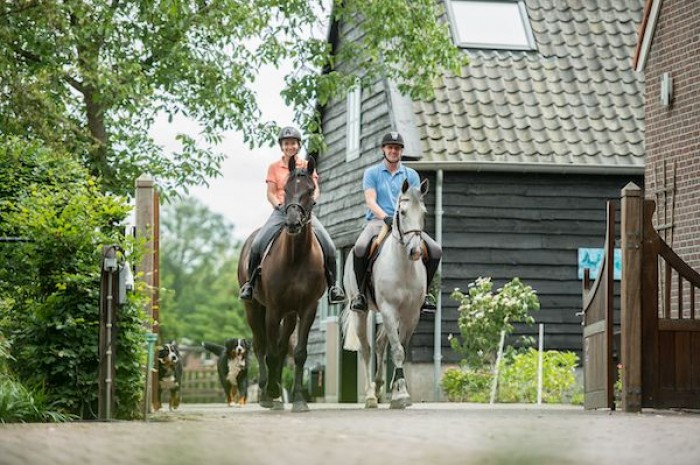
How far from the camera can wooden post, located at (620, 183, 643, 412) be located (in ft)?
45.1

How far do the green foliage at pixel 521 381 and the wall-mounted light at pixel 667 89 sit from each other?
441 centimetres

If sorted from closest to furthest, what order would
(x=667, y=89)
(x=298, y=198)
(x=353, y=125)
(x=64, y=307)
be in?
1. (x=64, y=307)
2. (x=298, y=198)
3. (x=667, y=89)
4. (x=353, y=125)

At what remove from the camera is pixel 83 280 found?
40.1ft

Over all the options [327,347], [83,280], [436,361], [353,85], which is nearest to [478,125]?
[353,85]

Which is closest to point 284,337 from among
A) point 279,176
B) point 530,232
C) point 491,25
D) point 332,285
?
point 332,285

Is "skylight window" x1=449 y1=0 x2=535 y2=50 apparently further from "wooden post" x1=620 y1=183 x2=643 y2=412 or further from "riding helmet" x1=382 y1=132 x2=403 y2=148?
"wooden post" x1=620 y1=183 x2=643 y2=412

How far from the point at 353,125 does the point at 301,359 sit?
13592 millimetres

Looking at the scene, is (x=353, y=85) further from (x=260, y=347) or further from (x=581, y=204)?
(x=260, y=347)

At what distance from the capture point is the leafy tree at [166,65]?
2212cm

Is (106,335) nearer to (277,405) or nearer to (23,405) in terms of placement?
(23,405)

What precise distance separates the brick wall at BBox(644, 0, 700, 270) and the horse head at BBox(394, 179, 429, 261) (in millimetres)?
6542

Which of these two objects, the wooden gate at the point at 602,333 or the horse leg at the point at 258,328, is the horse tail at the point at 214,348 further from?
the wooden gate at the point at 602,333

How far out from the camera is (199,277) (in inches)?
4040

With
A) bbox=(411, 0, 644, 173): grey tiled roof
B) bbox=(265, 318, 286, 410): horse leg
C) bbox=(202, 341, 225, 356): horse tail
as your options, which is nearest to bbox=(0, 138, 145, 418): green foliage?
bbox=(265, 318, 286, 410): horse leg
